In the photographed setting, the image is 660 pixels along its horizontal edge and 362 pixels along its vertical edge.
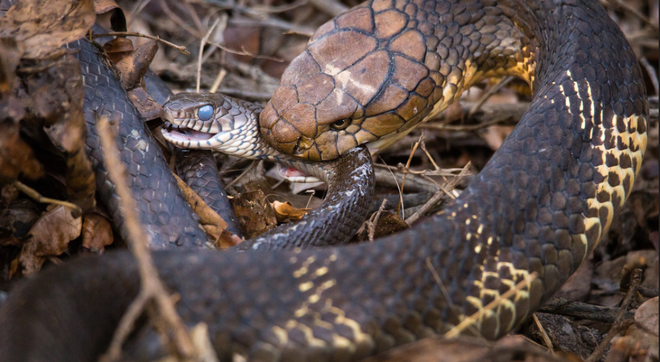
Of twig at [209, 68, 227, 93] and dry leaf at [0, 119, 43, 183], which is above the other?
dry leaf at [0, 119, 43, 183]

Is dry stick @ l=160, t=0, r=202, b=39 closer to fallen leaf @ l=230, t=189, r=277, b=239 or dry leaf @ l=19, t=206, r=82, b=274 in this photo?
fallen leaf @ l=230, t=189, r=277, b=239

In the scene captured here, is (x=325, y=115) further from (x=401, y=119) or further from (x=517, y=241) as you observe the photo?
(x=517, y=241)

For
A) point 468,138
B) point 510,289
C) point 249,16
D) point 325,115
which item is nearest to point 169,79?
point 249,16

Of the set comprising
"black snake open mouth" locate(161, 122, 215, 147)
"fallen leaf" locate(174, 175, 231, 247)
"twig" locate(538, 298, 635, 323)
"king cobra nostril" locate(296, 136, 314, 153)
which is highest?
"king cobra nostril" locate(296, 136, 314, 153)

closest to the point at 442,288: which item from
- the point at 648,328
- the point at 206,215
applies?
the point at 648,328

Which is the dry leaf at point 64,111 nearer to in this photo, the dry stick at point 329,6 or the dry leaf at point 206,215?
the dry leaf at point 206,215

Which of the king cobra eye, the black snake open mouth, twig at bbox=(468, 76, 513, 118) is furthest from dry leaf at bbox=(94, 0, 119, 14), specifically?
twig at bbox=(468, 76, 513, 118)

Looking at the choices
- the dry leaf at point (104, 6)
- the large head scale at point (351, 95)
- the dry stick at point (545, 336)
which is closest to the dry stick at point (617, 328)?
the dry stick at point (545, 336)
